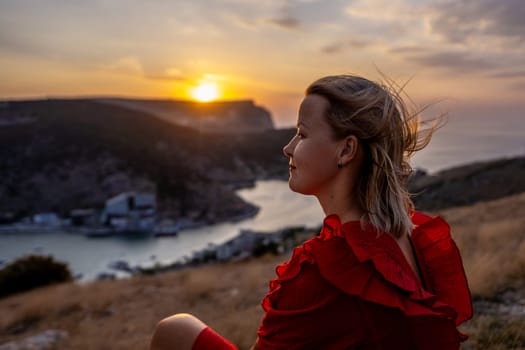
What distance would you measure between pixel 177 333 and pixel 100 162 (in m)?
71.2

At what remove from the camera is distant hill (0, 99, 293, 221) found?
64.4 metres

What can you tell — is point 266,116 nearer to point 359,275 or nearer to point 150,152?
point 150,152

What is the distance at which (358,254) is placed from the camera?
100 centimetres

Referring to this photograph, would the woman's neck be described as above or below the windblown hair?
below

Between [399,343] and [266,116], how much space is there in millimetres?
164251

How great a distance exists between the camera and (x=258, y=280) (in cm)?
737

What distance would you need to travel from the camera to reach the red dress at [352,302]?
1007 mm

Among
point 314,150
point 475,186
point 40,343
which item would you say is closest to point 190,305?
point 40,343

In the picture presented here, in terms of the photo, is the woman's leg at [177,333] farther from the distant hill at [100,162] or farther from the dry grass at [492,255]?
the distant hill at [100,162]

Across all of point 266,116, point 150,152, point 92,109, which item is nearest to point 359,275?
point 150,152

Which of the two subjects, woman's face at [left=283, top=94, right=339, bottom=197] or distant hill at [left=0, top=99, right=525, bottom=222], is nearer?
woman's face at [left=283, top=94, right=339, bottom=197]

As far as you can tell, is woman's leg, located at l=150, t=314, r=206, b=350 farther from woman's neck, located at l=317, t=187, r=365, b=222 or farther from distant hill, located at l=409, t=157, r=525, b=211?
distant hill, located at l=409, t=157, r=525, b=211

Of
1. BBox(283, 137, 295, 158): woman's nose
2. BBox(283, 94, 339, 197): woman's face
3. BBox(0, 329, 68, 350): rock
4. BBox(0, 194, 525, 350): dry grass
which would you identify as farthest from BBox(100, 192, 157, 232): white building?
BBox(283, 94, 339, 197): woman's face

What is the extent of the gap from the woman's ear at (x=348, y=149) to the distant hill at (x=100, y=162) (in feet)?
204
